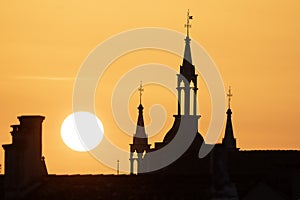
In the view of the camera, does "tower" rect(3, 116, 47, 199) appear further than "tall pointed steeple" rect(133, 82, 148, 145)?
No

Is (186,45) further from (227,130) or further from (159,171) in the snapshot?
(227,130)

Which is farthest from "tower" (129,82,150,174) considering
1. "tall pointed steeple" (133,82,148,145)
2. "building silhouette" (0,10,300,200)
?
"building silhouette" (0,10,300,200)

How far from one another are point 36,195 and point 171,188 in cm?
512

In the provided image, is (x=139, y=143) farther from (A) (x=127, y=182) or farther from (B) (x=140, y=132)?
(A) (x=127, y=182)

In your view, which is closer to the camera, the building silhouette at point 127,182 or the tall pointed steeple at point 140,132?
the building silhouette at point 127,182

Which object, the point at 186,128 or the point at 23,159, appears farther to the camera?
the point at 186,128

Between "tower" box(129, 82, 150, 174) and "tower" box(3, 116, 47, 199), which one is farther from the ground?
"tower" box(129, 82, 150, 174)

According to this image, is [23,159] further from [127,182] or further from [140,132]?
[140,132]

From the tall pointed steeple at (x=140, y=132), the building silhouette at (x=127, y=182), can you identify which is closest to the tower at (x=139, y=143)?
the tall pointed steeple at (x=140, y=132)

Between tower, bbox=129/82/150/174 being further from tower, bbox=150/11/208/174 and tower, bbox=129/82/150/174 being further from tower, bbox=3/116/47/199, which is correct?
tower, bbox=3/116/47/199

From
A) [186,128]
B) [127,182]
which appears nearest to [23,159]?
[127,182]

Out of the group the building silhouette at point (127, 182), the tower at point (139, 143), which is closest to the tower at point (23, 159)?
the building silhouette at point (127, 182)

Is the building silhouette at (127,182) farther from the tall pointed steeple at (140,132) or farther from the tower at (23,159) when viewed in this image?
the tall pointed steeple at (140,132)

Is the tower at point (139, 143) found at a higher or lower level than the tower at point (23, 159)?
higher
